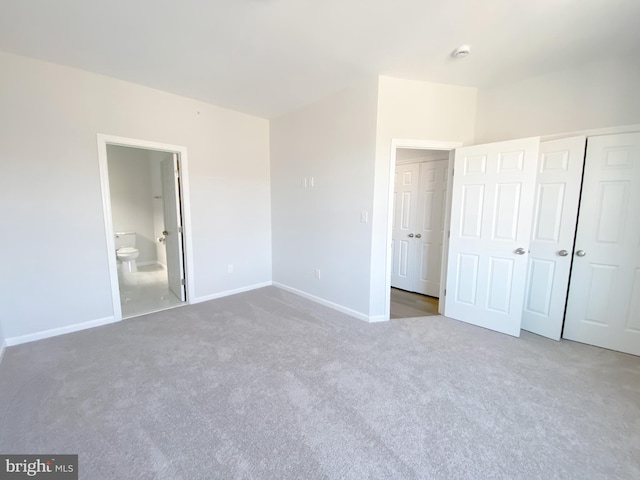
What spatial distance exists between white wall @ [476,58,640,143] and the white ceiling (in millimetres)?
120

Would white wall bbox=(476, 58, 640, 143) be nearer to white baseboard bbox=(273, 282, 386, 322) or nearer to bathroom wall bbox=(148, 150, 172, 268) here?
white baseboard bbox=(273, 282, 386, 322)

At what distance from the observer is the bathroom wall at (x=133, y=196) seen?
17.2 feet

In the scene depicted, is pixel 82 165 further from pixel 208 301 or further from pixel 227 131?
pixel 208 301

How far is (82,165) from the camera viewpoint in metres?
2.67

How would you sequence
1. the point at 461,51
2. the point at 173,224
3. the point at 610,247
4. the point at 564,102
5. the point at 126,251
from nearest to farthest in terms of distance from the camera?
the point at 461,51, the point at 610,247, the point at 564,102, the point at 173,224, the point at 126,251

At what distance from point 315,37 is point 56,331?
11.9ft

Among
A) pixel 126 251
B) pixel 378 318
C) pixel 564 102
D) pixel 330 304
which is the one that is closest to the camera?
pixel 564 102

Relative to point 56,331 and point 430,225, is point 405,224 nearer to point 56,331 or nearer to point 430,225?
point 430,225

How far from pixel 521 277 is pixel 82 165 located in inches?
178

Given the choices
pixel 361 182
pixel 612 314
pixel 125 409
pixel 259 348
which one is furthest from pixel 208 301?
pixel 612 314

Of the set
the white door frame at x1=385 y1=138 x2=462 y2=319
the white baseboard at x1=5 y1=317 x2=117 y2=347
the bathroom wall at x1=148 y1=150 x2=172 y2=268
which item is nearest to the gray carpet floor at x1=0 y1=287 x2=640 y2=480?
the white baseboard at x1=5 y1=317 x2=117 y2=347

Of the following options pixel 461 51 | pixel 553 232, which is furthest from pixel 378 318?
pixel 461 51

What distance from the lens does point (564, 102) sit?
8.46 feet

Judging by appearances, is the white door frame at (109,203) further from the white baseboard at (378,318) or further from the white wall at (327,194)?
the white baseboard at (378,318)
